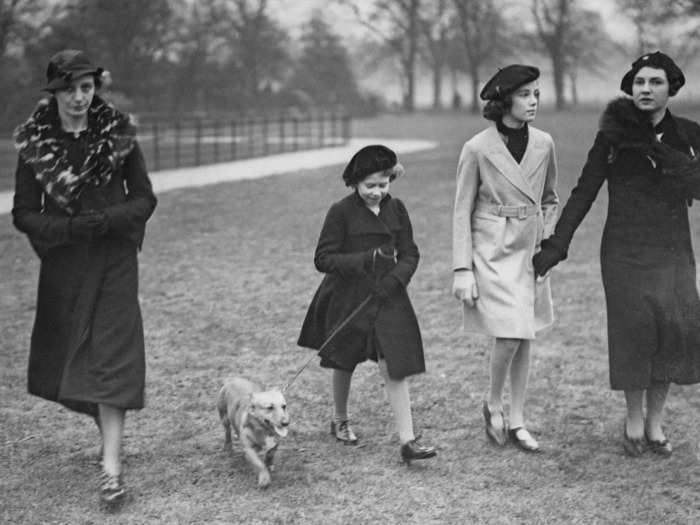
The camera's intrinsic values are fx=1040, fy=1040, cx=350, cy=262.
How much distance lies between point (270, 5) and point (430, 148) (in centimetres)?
2215

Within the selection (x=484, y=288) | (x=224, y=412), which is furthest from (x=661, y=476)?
(x=224, y=412)

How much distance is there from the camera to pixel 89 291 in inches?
168

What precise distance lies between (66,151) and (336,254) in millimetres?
1232

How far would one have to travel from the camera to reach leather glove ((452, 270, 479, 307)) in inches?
188

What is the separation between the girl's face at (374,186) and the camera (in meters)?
4.55

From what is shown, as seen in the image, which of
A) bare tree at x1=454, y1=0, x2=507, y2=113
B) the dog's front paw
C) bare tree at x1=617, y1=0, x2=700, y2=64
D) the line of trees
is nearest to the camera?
the dog's front paw

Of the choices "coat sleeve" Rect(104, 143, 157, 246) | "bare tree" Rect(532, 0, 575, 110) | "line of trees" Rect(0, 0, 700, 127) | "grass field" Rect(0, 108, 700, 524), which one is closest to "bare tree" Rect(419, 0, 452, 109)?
"line of trees" Rect(0, 0, 700, 127)

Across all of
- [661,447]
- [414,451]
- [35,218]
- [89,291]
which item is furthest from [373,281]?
[661,447]

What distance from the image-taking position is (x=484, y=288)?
4797mm

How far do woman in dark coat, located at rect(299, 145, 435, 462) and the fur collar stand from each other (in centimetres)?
98

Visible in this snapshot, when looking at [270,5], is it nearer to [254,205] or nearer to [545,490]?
[254,205]

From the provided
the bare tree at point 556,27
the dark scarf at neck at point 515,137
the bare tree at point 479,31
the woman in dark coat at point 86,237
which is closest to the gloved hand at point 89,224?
the woman in dark coat at point 86,237

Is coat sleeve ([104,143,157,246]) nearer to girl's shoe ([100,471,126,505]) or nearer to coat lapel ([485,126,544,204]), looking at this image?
girl's shoe ([100,471,126,505])

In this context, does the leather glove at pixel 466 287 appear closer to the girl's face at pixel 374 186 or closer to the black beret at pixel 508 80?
the girl's face at pixel 374 186
